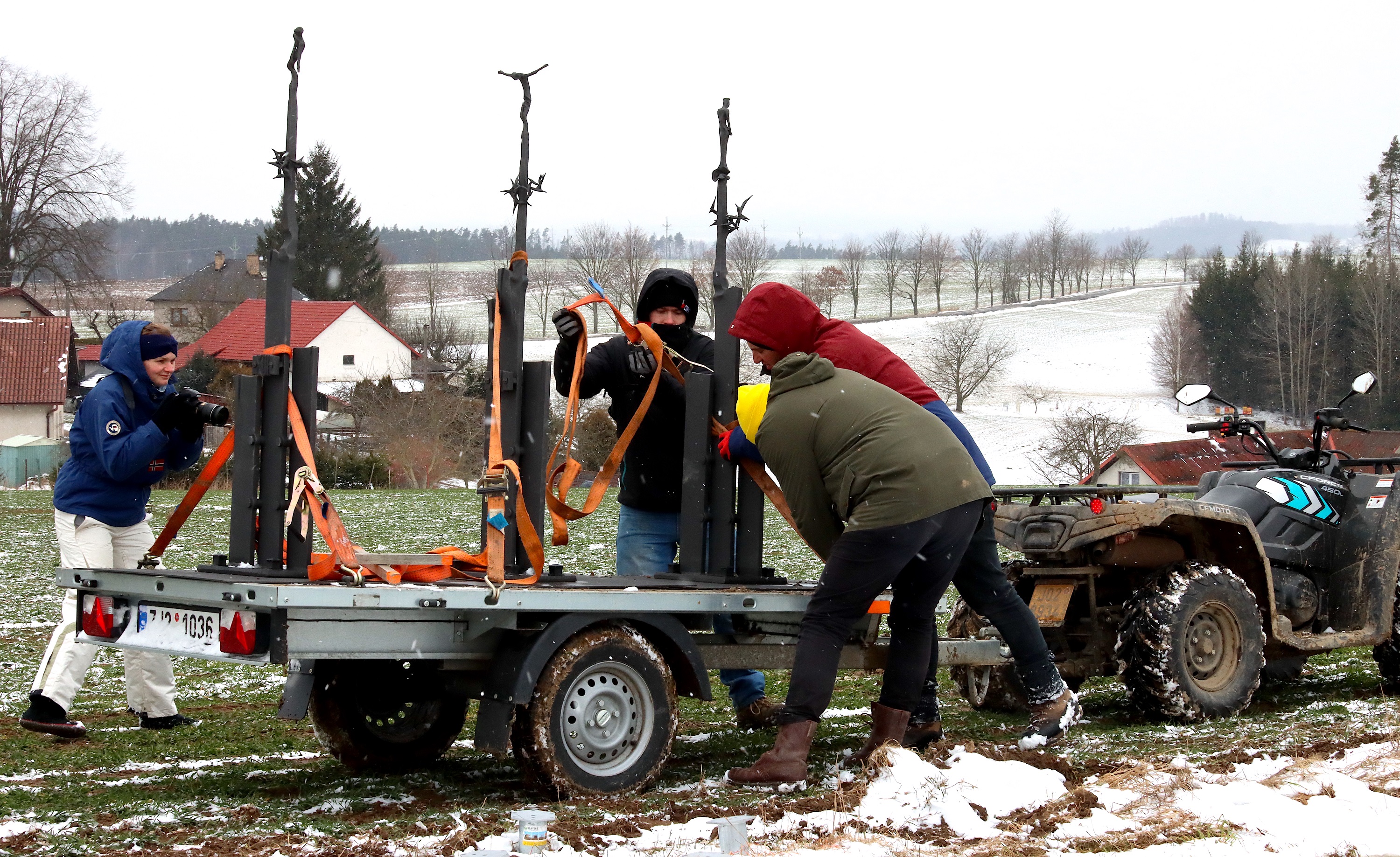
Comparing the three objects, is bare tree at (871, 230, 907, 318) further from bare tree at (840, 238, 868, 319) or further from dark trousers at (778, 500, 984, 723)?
dark trousers at (778, 500, 984, 723)

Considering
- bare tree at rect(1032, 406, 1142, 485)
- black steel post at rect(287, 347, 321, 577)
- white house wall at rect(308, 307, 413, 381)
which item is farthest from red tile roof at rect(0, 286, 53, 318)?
black steel post at rect(287, 347, 321, 577)

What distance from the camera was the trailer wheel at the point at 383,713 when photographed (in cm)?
541

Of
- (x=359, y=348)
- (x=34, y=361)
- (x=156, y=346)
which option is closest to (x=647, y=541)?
(x=156, y=346)

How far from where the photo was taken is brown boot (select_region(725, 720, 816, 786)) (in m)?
4.91

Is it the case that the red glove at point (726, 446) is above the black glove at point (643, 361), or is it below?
below

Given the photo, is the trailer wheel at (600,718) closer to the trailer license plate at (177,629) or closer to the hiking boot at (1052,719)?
the trailer license plate at (177,629)

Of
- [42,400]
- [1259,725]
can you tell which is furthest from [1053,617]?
[42,400]

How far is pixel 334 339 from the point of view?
6016 cm

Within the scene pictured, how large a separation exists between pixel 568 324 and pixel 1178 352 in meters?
71.9

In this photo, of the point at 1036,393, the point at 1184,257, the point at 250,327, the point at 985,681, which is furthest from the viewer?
the point at 1184,257

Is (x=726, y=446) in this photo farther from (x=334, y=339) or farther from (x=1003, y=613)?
(x=334, y=339)

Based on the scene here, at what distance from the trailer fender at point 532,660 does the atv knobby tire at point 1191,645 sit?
2.56m

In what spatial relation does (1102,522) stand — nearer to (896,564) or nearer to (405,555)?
(896,564)

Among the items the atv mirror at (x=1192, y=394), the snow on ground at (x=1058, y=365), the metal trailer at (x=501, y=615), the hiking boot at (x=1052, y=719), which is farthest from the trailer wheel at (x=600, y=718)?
the snow on ground at (x=1058, y=365)
